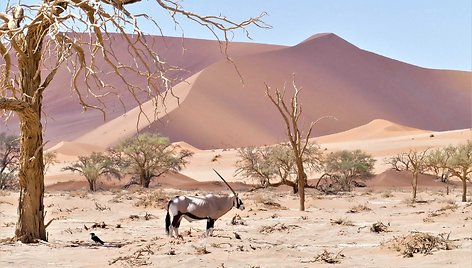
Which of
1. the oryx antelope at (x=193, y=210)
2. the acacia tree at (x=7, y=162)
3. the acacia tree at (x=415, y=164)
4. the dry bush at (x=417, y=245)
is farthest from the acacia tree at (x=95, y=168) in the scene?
the dry bush at (x=417, y=245)

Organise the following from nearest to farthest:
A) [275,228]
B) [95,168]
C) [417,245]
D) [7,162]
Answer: [417,245] → [275,228] → [95,168] → [7,162]

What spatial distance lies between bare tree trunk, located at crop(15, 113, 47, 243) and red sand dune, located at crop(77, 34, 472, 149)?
58.7 meters

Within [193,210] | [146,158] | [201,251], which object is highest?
[146,158]

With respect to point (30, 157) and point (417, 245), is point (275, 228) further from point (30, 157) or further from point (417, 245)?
point (30, 157)

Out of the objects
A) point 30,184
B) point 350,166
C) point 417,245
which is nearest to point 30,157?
point 30,184

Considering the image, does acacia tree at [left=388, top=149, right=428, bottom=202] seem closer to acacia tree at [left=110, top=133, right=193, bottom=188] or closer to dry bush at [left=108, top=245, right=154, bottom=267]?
acacia tree at [left=110, top=133, right=193, bottom=188]

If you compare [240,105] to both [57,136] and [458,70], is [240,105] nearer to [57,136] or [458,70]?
[57,136]

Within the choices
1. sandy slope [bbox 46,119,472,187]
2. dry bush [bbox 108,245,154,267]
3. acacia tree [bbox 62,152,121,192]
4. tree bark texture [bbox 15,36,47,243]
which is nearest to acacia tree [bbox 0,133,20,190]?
acacia tree [bbox 62,152,121,192]

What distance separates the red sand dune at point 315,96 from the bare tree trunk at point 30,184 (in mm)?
58655

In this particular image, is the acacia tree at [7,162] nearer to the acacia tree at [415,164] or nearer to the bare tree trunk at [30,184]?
the acacia tree at [415,164]

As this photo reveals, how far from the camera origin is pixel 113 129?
80250mm

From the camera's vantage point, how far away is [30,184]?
10.6 meters

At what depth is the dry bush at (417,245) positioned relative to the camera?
8.57m

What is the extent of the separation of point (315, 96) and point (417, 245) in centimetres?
8847
